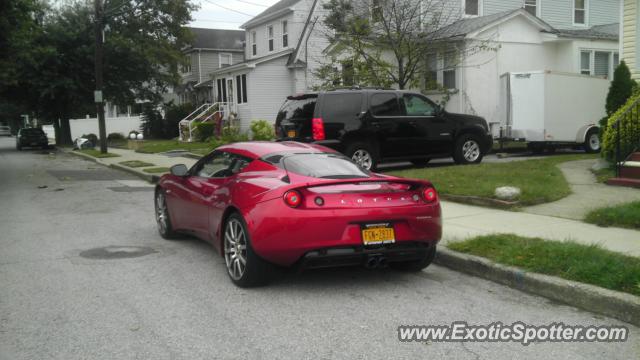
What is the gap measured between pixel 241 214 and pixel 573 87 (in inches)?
572

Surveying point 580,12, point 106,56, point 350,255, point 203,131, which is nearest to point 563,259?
point 350,255

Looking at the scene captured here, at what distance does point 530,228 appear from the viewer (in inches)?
310

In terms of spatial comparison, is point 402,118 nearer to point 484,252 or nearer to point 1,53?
point 484,252

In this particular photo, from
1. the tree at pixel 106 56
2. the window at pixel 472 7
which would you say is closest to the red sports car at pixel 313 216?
the window at pixel 472 7

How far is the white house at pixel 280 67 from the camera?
32188 mm

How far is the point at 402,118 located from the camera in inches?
562

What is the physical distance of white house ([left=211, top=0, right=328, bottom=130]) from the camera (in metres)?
32.2

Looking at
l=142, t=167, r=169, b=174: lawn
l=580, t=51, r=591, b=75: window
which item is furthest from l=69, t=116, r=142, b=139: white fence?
l=580, t=51, r=591, b=75: window

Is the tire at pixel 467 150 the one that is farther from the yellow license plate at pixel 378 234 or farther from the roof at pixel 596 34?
the roof at pixel 596 34

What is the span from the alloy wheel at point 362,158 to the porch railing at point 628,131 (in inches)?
195

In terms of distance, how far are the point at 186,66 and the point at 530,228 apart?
136 feet

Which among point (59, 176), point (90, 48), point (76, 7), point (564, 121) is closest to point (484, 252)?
point (564, 121)

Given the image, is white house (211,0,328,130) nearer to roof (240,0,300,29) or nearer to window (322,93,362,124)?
roof (240,0,300,29)

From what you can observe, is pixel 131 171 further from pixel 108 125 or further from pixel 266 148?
pixel 108 125
